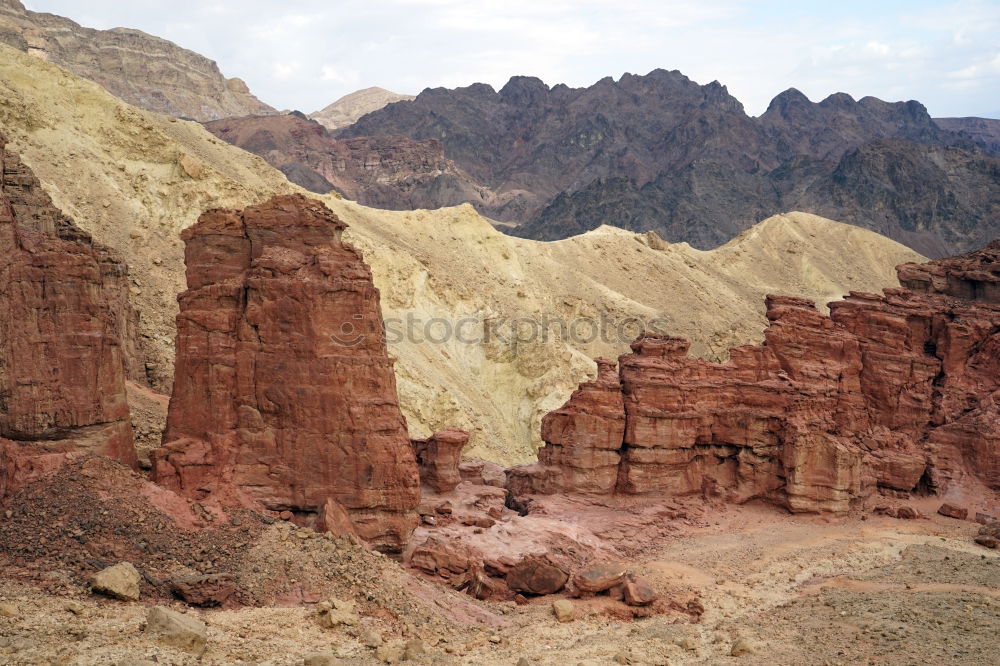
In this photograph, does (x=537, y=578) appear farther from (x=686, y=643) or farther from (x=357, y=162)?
(x=357, y=162)

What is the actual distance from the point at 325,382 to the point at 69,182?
1424 inches

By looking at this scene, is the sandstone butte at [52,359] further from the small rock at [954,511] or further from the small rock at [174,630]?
the small rock at [954,511]

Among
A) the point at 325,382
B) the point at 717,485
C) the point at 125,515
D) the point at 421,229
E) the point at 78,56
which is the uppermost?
the point at 78,56

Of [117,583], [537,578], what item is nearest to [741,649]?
[537,578]

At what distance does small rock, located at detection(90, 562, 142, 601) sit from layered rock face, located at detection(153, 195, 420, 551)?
226 inches

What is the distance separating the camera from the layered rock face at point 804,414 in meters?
38.0

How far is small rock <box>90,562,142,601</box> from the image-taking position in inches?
789

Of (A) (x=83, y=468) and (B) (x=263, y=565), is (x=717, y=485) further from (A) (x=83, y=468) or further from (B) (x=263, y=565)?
(A) (x=83, y=468)

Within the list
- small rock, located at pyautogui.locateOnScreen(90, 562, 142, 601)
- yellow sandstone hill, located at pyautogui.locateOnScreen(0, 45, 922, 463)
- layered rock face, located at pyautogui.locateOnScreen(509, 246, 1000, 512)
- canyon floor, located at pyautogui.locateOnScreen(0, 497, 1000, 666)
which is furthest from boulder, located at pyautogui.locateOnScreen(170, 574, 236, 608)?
yellow sandstone hill, located at pyautogui.locateOnScreen(0, 45, 922, 463)

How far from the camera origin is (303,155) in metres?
161

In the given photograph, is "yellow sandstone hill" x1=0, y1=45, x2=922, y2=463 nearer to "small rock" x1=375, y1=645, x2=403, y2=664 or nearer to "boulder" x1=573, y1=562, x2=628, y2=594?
"boulder" x1=573, y1=562, x2=628, y2=594

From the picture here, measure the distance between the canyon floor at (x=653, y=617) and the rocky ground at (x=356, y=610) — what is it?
55mm

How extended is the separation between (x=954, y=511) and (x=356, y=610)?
27.5 metres

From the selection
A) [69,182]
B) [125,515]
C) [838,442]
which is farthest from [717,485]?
[69,182]
